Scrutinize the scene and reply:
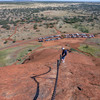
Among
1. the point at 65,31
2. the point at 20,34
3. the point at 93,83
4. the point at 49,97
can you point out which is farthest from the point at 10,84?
the point at 65,31

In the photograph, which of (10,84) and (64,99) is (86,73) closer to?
(64,99)

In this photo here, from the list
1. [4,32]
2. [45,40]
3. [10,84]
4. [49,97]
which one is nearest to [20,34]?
[4,32]

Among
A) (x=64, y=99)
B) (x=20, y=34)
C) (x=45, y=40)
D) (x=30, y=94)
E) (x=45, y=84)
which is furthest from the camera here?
(x=20, y=34)

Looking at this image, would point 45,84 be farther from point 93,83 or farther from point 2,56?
point 2,56

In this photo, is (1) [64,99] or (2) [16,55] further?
(2) [16,55]

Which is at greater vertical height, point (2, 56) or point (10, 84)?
point (10, 84)

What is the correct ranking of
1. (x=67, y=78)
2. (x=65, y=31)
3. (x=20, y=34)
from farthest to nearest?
1. (x=65, y=31)
2. (x=20, y=34)
3. (x=67, y=78)

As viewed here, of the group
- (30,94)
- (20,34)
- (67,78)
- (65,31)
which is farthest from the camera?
(65,31)

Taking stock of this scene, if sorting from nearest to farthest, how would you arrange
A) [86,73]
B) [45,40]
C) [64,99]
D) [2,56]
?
[64,99] < [86,73] < [2,56] < [45,40]

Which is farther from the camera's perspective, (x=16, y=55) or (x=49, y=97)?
(x=16, y=55)
